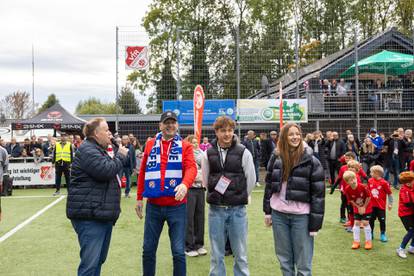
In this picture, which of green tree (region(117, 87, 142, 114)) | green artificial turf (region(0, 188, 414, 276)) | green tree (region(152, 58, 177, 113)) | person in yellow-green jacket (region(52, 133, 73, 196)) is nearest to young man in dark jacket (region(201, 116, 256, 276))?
green artificial turf (region(0, 188, 414, 276))

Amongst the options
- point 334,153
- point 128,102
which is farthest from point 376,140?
point 128,102

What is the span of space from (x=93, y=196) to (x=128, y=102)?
35.7 ft

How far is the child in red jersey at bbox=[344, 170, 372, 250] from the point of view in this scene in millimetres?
6352

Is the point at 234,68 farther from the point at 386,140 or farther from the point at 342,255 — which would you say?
the point at 342,255

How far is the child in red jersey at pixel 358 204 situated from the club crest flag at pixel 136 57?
920 centimetres

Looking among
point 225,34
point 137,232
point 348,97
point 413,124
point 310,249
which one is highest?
point 225,34

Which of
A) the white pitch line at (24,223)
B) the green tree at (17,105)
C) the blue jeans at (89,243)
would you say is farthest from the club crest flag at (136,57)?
the green tree at (17,105)

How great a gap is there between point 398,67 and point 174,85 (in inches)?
383

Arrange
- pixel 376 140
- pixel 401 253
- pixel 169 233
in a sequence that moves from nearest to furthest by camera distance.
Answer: pixel 169 233, pixel 401 253, pixel 376 140

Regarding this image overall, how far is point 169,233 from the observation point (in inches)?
170

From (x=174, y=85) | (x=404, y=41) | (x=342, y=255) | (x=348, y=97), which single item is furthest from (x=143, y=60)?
(x=404, y=41)

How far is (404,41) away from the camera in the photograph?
1895 centimetres

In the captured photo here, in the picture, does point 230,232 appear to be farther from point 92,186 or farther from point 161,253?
point 161,253

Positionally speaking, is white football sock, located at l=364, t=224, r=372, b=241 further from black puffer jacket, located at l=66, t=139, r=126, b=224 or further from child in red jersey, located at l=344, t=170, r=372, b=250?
black puffer jacket, located at l=66, t=139, r=126, b=224
